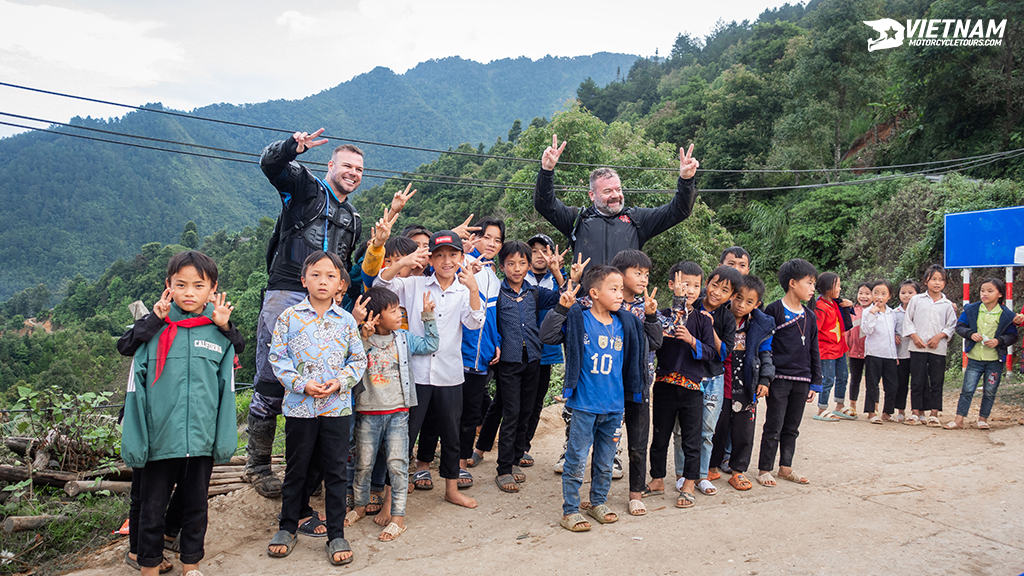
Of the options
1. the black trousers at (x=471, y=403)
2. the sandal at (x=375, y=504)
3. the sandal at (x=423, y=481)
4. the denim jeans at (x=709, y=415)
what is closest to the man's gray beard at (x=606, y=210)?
the denim jeans at (x=709, y=415)

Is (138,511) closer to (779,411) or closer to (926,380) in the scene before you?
(779,411)

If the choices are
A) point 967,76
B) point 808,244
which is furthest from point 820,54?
point 808,244

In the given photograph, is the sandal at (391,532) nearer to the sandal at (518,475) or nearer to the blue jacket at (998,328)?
the sandal at (518,475)

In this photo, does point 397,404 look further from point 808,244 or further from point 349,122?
point 349,122

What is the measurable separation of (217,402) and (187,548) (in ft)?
2.54

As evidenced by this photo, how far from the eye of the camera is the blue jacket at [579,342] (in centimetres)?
412

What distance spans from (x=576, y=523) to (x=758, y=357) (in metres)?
2.04

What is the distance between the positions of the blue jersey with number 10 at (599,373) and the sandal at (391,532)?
1.34 meters

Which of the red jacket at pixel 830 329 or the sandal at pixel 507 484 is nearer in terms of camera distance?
the sandal at pixel 507 484

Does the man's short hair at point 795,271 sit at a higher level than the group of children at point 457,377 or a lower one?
higher

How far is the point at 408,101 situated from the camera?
551 feet

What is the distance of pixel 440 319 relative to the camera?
441 cm

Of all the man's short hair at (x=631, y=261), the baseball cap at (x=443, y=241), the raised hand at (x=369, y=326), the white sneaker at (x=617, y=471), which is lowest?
the white sneaker at (x=617, y=471)

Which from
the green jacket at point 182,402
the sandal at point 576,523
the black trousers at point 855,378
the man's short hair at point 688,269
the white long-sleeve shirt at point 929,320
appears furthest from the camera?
the black trousers at point 855,378
